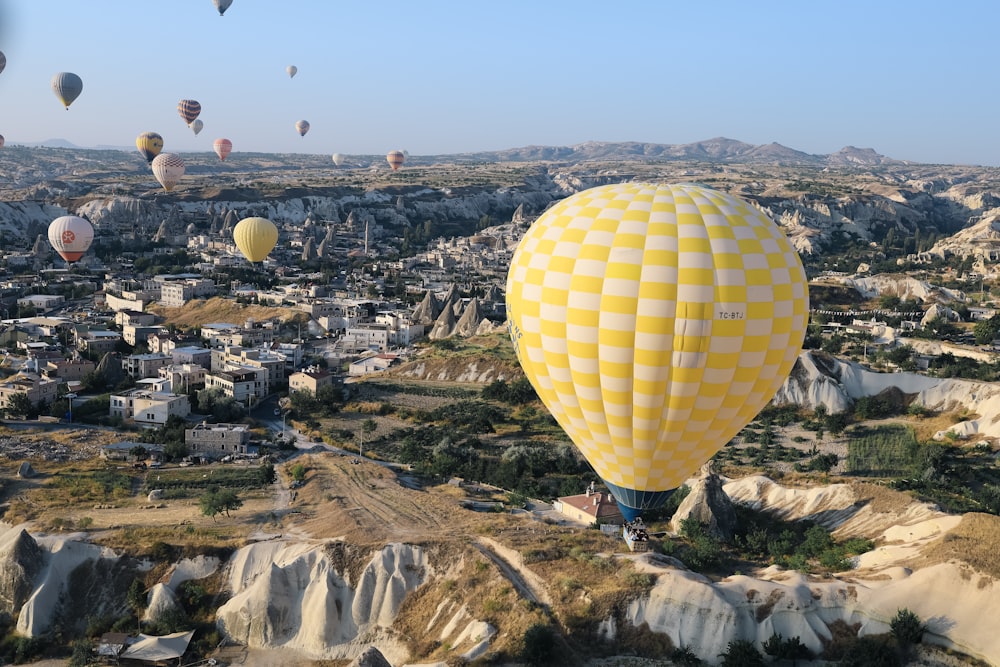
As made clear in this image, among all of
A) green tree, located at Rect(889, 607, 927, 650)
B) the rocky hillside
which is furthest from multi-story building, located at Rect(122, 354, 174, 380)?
green tree, located at Rect(889, 607, 927, 650)

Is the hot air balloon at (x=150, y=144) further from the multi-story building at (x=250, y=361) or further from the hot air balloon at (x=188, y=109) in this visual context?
the multi-story building at (x=250, y=361)

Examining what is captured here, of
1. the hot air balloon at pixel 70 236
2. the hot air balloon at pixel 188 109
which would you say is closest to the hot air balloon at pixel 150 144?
the hot air balloon at pixel 188 109

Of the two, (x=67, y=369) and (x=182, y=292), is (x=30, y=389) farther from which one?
(x=182, y=292)

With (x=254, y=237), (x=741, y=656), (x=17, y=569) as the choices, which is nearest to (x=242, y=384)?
(x=17, y=569)

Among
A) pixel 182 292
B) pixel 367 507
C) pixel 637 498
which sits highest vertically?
pixel 637 498

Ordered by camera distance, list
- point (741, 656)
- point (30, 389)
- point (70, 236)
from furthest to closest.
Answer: point (70, 236) < point (30, 389) < point (741, 656)

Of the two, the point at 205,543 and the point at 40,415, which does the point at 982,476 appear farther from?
the point at 40,415

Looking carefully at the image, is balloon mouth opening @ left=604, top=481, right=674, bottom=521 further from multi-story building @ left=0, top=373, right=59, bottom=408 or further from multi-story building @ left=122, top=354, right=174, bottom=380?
multi-story building @ left=122, top=354, right=174, bottom=380
